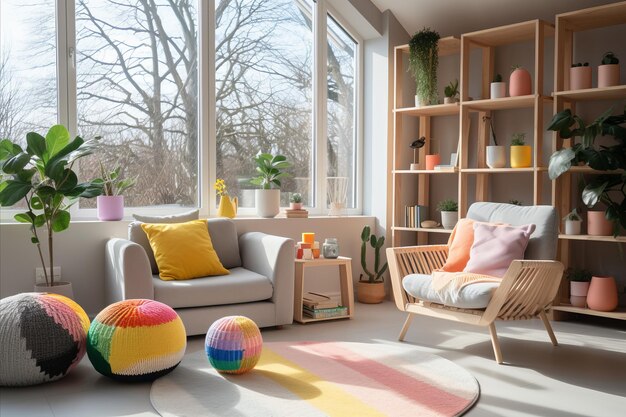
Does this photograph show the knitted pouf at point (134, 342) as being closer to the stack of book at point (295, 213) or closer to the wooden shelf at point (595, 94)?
the stack of book at point (295, 213)

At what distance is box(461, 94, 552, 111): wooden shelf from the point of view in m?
4.63

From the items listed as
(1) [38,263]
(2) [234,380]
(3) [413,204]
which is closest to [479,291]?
(2) [234,380]

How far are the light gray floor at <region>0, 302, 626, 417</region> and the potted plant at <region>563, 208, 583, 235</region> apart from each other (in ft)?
2.19

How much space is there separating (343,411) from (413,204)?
3259 millimetres

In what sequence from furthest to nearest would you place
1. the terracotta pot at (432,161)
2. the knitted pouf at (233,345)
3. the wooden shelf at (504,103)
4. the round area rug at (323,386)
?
the terracotta pot at (432,161) → the wooden shelf at (504,103) → the knitted pouf at (233,345) → the round area rug at (323,386)

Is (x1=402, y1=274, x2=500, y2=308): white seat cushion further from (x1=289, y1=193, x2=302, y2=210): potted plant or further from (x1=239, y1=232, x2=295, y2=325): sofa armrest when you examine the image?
(x1=289, y1=193, x2=302, y2=210): potted plant

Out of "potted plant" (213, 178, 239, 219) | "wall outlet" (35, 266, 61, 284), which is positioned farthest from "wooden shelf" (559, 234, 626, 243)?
"wall outlet" (35, 266, 61, 284)

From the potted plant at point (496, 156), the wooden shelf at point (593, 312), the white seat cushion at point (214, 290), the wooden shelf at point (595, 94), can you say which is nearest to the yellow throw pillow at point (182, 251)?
the white seat cushion at point (214, 290)

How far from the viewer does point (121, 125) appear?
461 cm

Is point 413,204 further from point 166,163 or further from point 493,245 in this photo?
point 166,163

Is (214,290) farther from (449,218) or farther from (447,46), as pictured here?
(447,46)

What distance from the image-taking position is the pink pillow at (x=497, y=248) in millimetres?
3828

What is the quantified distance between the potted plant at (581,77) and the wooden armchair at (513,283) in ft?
3.43

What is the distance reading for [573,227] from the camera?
446 cm
